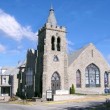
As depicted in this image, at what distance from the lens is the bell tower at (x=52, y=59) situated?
177 ft

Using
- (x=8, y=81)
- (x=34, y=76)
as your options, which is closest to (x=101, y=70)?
(x=34, y=76)

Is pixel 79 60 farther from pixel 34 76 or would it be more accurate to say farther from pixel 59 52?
pixel 34 76

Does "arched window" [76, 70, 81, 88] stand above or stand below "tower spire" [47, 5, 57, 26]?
below

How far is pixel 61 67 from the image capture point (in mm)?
55375

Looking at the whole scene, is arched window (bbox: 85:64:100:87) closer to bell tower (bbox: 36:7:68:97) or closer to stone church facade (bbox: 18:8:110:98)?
stone church facade (bbox: 18:8:110:98)

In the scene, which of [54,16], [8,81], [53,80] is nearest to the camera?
[53,80]

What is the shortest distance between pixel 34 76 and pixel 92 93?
11255 mm

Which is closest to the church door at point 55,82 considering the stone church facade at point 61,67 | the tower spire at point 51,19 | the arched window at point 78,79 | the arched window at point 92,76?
the stone church facade at point 61,67

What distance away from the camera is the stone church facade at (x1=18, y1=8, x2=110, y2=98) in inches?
2141

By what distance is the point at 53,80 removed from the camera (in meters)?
54.4

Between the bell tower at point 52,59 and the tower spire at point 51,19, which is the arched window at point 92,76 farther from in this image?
the tower spire at point 51,19

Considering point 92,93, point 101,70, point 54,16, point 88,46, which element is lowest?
point 92,93

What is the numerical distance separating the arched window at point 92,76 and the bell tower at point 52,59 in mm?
4930

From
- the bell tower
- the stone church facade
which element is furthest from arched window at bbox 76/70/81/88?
the bell tower
